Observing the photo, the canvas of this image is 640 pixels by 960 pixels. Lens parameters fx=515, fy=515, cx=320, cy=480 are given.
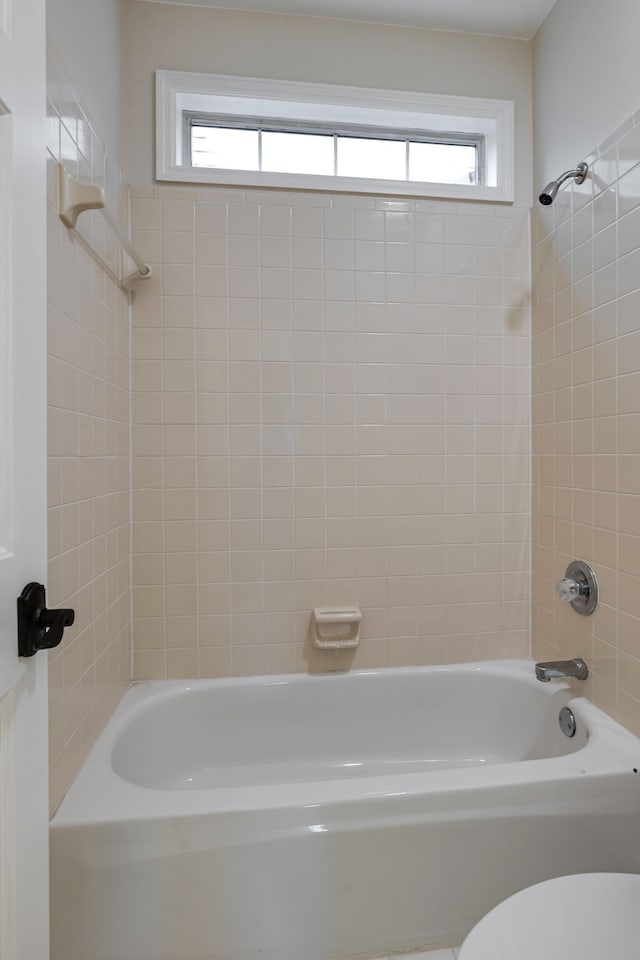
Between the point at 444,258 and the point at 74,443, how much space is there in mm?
1417

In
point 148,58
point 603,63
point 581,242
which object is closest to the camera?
point 603,63

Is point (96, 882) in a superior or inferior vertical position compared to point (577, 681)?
inferior

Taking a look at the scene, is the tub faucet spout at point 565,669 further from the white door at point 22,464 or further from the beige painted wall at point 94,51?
the beige painted wall at point 94,51

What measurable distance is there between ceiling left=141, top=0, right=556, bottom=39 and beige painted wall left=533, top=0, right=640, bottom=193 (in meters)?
0.09

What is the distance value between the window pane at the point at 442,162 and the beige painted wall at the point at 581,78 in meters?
0.25

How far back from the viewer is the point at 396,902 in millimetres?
1137

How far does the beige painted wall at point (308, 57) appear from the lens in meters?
1.71

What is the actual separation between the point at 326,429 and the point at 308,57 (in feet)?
4.20

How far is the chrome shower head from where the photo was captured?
1471 mm

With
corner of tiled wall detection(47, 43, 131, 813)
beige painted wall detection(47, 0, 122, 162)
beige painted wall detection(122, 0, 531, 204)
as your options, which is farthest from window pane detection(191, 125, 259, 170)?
corner of tiled wall detection(47, 43, 131, 813)

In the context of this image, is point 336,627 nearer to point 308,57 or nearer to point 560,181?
point 560,181

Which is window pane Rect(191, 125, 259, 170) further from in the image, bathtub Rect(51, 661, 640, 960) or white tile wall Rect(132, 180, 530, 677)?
bathtub Rect(51, 661, 640, 960)

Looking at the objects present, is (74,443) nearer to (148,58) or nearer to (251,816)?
(251,816)

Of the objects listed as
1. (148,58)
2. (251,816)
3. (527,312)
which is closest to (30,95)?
(251,816)
